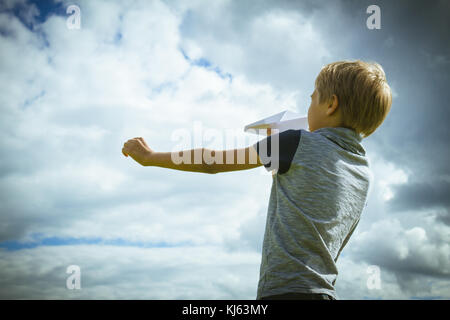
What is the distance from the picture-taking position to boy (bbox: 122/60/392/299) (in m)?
2.20

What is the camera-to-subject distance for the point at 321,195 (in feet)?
7.61

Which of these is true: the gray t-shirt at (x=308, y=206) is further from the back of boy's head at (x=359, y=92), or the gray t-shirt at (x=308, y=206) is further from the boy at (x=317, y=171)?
the back of boy's head at (x=359, y=92)

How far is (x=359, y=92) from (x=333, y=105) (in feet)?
0.65

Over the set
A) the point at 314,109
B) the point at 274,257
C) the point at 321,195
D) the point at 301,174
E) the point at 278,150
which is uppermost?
the point at 314,109

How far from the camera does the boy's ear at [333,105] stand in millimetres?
2557

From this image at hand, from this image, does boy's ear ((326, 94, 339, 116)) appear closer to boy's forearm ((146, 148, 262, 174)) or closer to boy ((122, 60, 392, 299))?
boy ((122, 60, 392, 299))

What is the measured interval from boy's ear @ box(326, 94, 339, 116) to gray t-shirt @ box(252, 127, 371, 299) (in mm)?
149

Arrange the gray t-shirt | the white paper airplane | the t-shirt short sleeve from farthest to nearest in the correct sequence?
the white paper airplane
the t-shirt short sleeve
the gray t-shirt

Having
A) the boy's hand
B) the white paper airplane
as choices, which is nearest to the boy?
the boy's hand

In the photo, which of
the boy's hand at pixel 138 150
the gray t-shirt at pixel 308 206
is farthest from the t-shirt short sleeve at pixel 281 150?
the boy's hand at pixel 138 150

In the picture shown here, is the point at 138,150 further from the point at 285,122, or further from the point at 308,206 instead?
the point at 285,122
